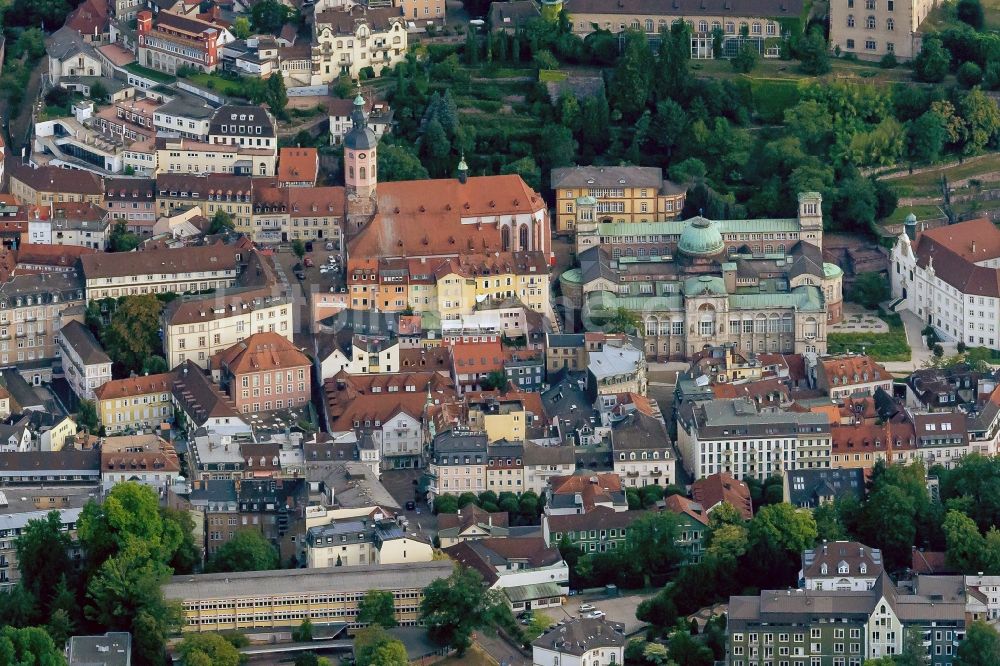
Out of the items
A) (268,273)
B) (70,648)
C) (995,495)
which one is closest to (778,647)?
(995,495)

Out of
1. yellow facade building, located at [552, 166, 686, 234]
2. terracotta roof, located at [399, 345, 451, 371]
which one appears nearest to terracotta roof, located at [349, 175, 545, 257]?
yellow facade building, located at [552, 166, 686, 234]

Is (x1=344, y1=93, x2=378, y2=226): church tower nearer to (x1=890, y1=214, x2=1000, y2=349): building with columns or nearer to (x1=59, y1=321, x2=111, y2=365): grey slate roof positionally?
(x1=59, y1=321, x2=111, y2=365): grey slate roof

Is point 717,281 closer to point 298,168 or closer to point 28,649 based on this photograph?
point 298,168

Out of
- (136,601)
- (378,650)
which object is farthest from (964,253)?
(136,601)

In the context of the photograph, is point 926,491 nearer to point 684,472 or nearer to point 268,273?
point 684,472

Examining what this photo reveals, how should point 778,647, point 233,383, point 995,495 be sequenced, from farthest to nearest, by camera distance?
point 233,383 → point 995,495 → point 778,647

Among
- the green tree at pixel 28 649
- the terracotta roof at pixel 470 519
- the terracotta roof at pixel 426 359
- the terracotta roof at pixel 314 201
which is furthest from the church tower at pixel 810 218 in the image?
the green tree at pixel 28 649
